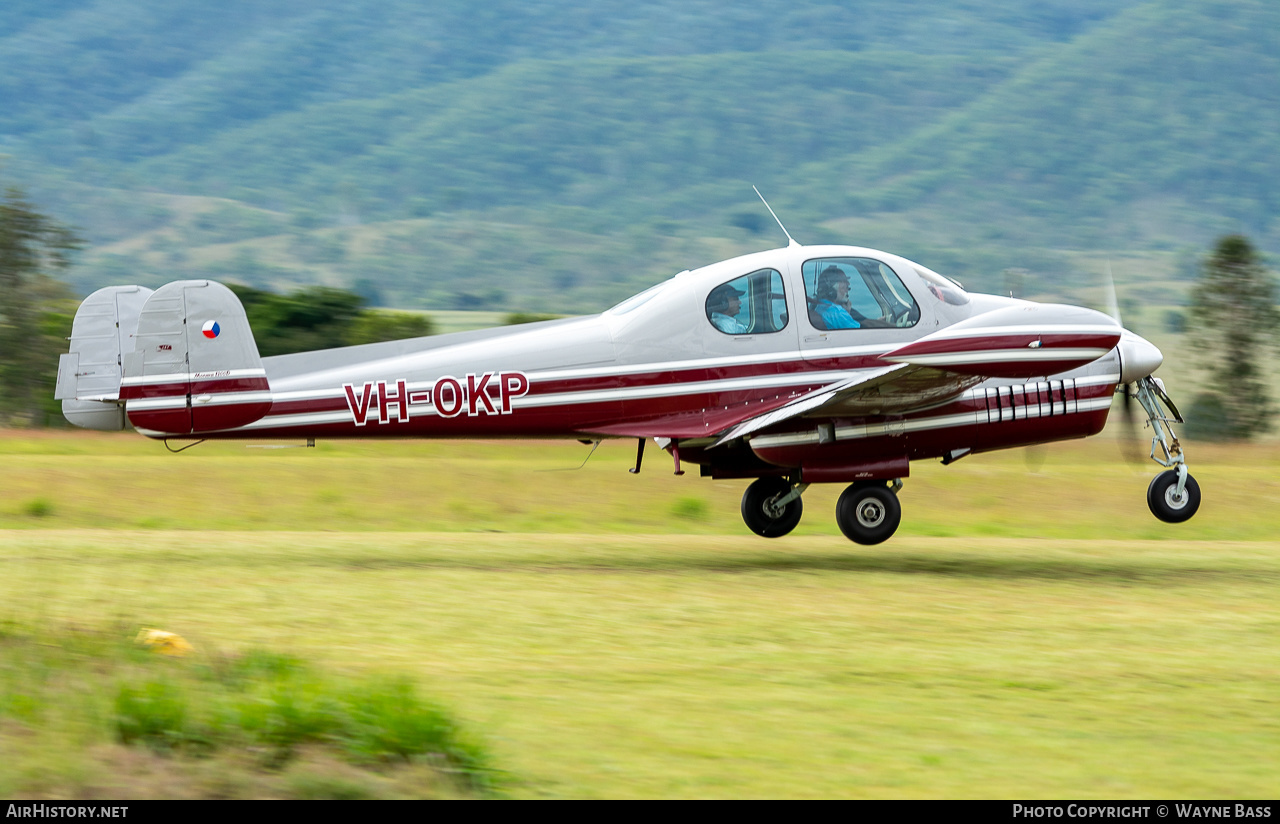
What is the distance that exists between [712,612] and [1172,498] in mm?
5591

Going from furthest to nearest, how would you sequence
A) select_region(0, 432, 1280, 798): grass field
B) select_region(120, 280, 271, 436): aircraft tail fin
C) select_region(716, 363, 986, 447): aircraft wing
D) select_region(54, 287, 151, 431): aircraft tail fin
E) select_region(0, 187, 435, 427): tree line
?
select_region(0, 187, 435, 427): tree line
select_region(54, 287, 151, 431): aircraft tail fin
select_region(120, 280, 271, 436): aircraft tail fin
select_region(716, 363, 986, 447): aircraft wing
select_region(0, 432, 1280, 798): grass field

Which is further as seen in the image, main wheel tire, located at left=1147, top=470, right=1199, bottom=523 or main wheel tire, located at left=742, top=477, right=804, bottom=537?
main wheel tire, located at left=742, top=477, right=804, bottom=537

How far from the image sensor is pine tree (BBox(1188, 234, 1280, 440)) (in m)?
54.8

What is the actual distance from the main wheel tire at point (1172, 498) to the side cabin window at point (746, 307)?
392cm

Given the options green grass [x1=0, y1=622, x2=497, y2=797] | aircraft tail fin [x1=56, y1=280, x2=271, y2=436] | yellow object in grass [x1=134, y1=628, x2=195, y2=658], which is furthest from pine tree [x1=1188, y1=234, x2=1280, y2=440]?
green grass [x1=0, y1=622, x2=497, y2=797]

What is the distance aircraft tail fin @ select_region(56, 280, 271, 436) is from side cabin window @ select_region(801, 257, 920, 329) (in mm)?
5049

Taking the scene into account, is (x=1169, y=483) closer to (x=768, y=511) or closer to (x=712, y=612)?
(x=768, y=511)

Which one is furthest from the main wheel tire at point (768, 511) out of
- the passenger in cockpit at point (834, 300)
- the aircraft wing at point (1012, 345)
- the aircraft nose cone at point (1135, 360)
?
the aircraft nose cone at point (1135, 360)

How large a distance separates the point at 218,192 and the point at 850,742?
183 meters

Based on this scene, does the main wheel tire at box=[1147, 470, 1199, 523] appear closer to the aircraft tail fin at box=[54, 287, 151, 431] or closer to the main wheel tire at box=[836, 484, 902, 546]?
the main wheel tire at box=[836, 484, 902, 546]

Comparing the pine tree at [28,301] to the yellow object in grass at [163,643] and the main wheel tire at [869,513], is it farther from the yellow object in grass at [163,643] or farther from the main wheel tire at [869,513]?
the yellow object in grass at [163,643]

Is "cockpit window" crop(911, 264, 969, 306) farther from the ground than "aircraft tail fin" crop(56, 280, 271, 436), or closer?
farther from the ground

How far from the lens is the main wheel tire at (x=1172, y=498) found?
1230 cm
